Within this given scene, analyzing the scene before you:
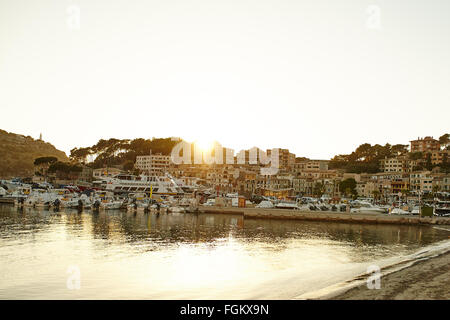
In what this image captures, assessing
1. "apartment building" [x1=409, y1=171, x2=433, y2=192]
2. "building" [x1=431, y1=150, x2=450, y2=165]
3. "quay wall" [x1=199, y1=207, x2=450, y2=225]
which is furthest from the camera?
"building" [x1=431, y1=150, x2=450, y2=165]

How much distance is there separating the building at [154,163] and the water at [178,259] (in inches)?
3388

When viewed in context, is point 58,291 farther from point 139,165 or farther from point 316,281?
point 139,165

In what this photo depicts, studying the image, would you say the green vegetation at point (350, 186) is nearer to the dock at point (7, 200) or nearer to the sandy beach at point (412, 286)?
the dock at point (7, 200)

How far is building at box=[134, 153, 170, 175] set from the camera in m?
122

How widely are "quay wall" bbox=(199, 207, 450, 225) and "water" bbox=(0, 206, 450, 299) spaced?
9431 millimetres

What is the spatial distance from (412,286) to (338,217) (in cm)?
A: 3565

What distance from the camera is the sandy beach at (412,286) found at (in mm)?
12398

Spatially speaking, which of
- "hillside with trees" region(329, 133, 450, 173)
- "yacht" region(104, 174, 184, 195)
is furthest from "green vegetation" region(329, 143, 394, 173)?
"yacht" region(104, 174, 184, 195)

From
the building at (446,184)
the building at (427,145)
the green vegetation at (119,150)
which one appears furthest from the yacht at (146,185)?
the building at (427,145)

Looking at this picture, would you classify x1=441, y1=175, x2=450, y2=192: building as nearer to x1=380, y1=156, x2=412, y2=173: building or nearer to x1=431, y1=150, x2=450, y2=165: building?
x1=380, y1=156, x2=412, y2=173: building

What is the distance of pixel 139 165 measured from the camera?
12619 cm

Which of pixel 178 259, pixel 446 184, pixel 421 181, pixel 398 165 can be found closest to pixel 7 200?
pixel 178 259
